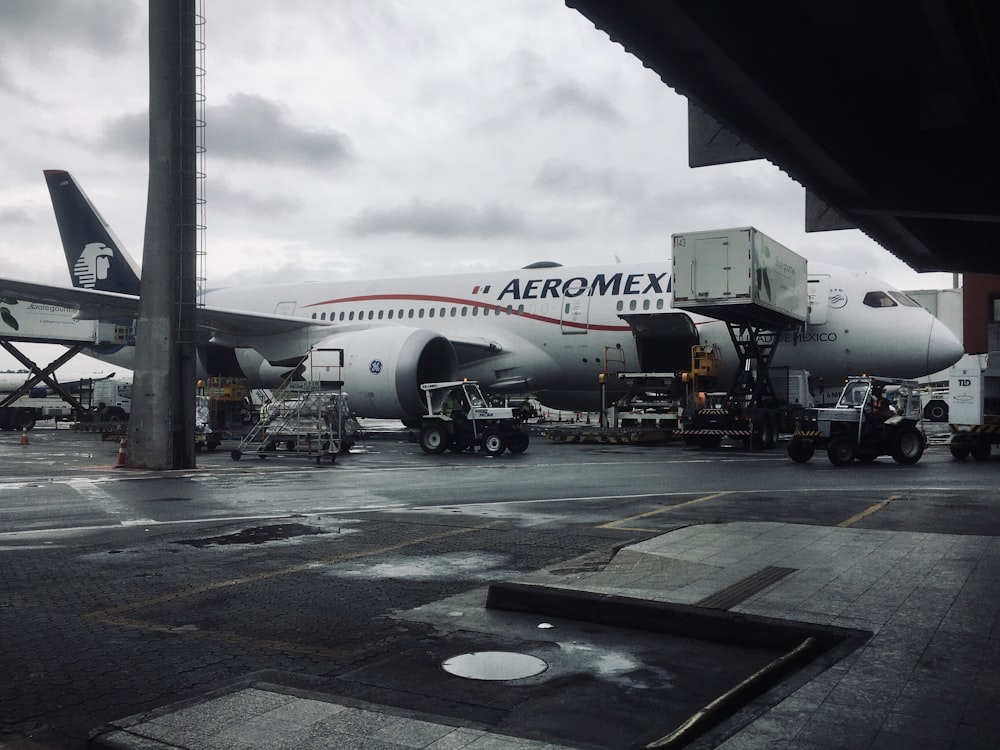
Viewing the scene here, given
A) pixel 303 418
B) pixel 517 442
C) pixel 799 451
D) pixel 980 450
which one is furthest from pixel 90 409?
pixel 980 450

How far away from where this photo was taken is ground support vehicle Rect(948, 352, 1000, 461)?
2006 centimetres

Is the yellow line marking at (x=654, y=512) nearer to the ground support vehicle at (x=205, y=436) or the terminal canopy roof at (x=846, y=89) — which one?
the terminal canopy roof at (x=846, y=89)

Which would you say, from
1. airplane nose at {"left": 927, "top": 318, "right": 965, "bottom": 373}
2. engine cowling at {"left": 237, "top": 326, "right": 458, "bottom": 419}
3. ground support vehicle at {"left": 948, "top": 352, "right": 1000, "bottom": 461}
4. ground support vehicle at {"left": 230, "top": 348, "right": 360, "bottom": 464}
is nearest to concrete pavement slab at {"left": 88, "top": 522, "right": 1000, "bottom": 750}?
ground support vehicle at {"left": 948, "top": 352, "right": 1000, "bottom": 461}

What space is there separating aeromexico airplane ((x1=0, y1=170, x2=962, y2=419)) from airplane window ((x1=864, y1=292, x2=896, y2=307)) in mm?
35

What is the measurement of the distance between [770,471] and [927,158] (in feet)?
28.0

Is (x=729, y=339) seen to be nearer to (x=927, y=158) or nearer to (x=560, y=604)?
(x=927, y=158)

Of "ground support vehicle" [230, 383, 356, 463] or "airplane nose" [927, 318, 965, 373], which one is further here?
"airplane nose" [927, 318, 965, 373]

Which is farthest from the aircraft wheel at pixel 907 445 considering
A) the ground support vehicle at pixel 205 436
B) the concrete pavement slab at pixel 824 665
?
the ground support vehicle at pixel 205 436

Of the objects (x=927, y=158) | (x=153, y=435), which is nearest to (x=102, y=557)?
(x=927, y=158)

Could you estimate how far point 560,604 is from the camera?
18.7 feet

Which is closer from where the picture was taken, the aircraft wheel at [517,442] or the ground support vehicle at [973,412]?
the ground support vehicle at [973,412]

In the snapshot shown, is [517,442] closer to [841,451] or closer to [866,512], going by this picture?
[841,451]

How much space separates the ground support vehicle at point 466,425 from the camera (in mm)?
21234

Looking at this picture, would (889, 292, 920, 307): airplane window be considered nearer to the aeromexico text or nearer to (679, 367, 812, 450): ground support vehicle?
(679, 367, 812, 450): ground support vehicle
